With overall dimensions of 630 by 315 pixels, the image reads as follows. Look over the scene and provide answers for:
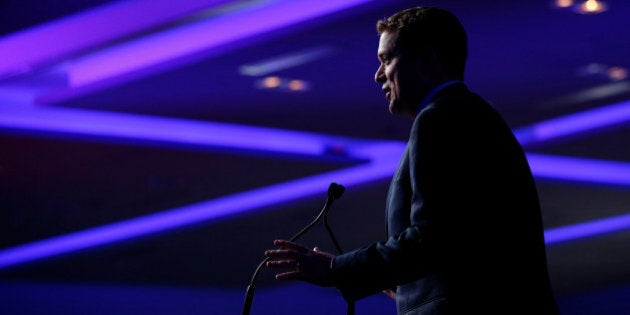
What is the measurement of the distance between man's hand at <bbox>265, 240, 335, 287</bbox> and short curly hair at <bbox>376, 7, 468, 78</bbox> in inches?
17.7

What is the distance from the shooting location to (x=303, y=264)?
1.67 metres

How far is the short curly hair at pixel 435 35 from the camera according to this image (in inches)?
70.2

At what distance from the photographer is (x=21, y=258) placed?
978 centimetres

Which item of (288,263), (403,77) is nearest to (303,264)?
(288,263)

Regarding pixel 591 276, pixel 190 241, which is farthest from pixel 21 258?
pixel 591 276

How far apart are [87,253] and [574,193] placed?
497 cm

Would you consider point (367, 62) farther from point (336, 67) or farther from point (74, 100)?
point (74, 100)

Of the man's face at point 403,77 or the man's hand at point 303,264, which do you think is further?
the man's face at point 403,77

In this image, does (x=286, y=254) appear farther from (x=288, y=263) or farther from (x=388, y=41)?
(x=388, y=41)

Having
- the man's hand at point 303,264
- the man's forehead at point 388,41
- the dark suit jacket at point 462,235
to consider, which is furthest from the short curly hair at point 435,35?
the man's hand at point 303,264

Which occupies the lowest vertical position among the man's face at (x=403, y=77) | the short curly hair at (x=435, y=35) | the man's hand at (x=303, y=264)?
the man's hand at (x=303, y=264)

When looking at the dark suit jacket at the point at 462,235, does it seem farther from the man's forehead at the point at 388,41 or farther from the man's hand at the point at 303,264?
the man's forehead at the point at 388,41

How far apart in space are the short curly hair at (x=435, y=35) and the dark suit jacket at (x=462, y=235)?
0.16 m

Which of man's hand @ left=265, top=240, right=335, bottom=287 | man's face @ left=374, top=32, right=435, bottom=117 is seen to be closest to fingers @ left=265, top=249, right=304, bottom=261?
man's hand @ left=265, top=240, right=335, bottom=287
